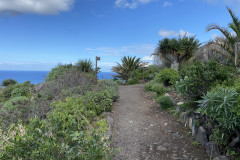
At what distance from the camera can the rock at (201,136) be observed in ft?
12.1

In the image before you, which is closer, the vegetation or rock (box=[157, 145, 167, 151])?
the vegetation

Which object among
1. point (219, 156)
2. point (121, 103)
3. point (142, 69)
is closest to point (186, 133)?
point (219, 156)

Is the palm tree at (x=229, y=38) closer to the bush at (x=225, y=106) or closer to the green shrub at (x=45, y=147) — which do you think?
the bush at (x=225, y=106)

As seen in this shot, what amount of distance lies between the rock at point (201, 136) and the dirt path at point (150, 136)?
16cm

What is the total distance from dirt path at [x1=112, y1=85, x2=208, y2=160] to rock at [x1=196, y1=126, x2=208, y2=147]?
0.52 ft

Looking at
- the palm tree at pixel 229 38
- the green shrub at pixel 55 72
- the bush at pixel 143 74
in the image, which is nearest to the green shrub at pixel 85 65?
the green shrub at pixel 55 72

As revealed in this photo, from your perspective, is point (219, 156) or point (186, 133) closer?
point (219, 156)

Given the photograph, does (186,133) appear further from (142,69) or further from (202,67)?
(142,69)

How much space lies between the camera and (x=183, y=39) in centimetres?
1498

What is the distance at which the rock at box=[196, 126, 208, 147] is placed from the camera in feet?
12.1

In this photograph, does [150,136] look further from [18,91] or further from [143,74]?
[143,74]

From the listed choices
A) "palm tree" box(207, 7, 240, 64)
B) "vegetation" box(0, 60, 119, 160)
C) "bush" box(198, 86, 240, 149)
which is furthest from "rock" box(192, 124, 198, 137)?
"palm tree" box(207, 7, 240, 64)

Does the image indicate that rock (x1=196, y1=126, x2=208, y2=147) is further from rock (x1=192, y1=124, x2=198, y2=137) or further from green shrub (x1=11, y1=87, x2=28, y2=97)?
green shrub (x1=11, y1=87, x2=28, y2=97)

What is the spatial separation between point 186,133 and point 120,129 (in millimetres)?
1668
